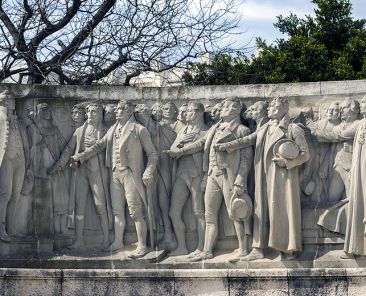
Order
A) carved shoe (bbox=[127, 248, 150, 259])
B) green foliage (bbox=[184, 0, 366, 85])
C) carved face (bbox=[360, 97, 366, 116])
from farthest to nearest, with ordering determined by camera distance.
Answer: green foliage (bbox=[184, 0, 366, 85]) < carved shoe (bbox=[127, 248, 150, 259]) < carved face (bbox=[360, 97, 366, 116])

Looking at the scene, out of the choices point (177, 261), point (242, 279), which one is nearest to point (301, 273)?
point (242, 279)

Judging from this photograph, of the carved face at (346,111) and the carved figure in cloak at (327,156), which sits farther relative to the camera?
the carved figure in cloak at (327,156)

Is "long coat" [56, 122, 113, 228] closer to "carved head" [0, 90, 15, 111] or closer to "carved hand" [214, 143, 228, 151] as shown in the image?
"carved head" [0, 90, 15, 111]

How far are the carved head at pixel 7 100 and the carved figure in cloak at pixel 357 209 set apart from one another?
200 inches

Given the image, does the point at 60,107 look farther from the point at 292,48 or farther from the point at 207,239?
the point at 292,48

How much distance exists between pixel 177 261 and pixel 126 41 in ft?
23.3

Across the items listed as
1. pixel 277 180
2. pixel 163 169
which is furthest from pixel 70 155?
pixel 277 180

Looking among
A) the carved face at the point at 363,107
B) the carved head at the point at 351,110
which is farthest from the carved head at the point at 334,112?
the carved face at the point at 363,107

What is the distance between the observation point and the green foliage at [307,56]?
26.1 metres

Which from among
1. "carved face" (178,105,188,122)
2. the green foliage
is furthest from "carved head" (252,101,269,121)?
the green foliage

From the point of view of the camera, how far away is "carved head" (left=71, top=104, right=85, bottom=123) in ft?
56.9

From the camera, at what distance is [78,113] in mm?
17328

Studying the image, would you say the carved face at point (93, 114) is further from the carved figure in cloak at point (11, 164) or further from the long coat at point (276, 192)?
the long coat at point (276, 192)

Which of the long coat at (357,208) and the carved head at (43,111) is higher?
the carved head at (43,111)
